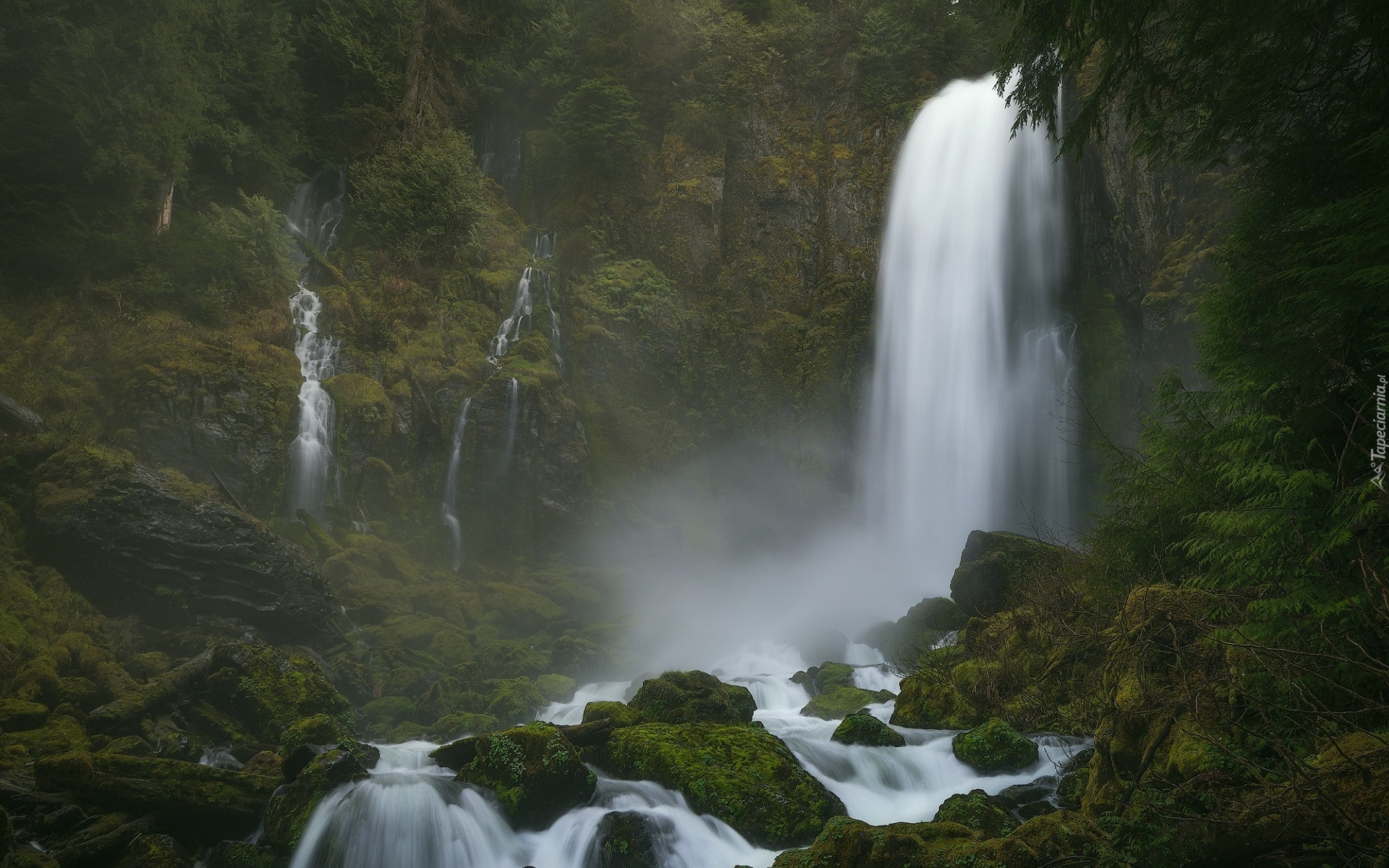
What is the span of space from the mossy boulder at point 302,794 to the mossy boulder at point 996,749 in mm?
7363

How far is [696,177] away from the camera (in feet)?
96.6

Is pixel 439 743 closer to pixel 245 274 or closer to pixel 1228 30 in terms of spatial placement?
pixel 1228 30

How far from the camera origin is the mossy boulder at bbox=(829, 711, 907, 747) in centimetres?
1052

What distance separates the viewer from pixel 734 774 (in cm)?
873

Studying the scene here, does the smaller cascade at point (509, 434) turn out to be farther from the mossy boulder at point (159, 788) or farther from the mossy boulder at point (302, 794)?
the mossy boulder at point (159, 788)

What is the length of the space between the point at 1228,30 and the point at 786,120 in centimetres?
2647

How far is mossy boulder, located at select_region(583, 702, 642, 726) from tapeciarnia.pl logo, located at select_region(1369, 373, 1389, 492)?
8605 millimetres

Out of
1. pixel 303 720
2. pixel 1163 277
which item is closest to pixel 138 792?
pixel 303 720

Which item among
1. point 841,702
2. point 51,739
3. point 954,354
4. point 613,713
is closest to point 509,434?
point 841,702

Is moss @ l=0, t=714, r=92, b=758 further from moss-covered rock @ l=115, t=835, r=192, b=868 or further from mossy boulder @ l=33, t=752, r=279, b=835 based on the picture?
moss-covered rock @ l=115, t=835, r=192, b=868

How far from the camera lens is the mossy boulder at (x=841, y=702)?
13.5m

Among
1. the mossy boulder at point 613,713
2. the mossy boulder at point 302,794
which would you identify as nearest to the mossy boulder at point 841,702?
the mossy boulder at point 613,713

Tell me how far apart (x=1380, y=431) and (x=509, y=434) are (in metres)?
Answer: 21.6

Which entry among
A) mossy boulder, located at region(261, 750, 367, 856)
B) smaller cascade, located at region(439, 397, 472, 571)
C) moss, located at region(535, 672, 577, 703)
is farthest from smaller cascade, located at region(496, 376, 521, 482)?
mossy boulder, located at region(261, 750, 367, 856)
